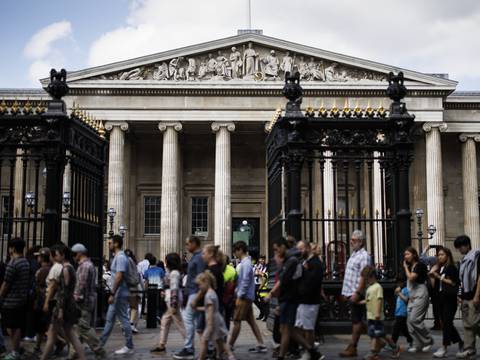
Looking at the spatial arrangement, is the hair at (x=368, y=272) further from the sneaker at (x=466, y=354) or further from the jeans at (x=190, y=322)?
the jeans at (x=190, y=322)

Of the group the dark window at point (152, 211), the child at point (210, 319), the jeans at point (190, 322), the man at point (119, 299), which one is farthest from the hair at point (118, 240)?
the dark window at point (152, 211)

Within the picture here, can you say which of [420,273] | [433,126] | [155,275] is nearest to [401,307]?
[420,273]

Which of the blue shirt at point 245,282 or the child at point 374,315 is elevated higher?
the blue shirt at point 245,282

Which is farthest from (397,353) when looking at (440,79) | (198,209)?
(198,209)

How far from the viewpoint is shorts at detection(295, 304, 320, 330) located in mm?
10766

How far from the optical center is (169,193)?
42.1m

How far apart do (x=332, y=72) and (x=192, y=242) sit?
110 ft

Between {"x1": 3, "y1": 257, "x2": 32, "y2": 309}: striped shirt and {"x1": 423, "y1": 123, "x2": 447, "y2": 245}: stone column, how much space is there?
1347 inches

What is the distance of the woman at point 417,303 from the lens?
1265 cm

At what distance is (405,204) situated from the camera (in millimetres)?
14031

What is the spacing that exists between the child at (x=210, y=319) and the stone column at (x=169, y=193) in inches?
1207

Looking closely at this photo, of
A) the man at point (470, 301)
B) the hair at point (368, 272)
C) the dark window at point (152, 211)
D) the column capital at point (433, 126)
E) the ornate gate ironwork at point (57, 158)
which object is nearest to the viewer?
the hair at point (368, 272)

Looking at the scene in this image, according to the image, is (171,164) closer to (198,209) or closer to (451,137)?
(198,209)

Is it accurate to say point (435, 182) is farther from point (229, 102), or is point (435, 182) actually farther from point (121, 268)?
point (121, 268)
